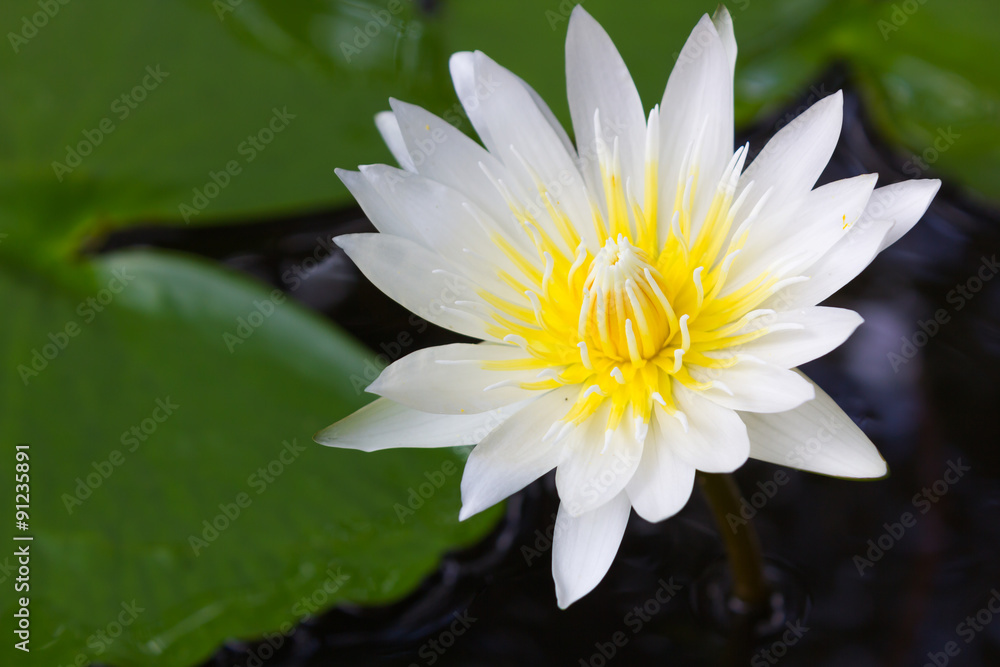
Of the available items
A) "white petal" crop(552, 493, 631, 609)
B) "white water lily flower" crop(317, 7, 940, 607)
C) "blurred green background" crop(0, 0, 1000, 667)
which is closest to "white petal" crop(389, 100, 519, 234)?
"white water lily flower" crop(317, 7, 940, 607)

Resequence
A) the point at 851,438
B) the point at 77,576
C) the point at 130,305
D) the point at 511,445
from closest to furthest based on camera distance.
Result: the point at 851,438, the point at 511,445, the point at 77,576, the point at 130,305

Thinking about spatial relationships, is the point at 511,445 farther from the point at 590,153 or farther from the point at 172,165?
the point at 172,165

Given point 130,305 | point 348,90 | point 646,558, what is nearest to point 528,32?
point 348,90

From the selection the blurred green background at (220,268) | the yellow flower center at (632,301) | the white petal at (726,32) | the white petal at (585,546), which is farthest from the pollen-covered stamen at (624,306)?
the blurred green background at (220,268)

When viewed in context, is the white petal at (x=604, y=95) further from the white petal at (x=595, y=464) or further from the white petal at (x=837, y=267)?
the white petal at (x=595, y=464)

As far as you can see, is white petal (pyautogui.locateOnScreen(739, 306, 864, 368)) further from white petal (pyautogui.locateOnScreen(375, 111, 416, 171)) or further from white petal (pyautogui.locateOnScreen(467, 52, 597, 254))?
white petal (pyautogui.locateOnScreen(375, 111, 416, 171))

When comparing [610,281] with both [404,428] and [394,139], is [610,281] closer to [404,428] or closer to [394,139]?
[404,428]
